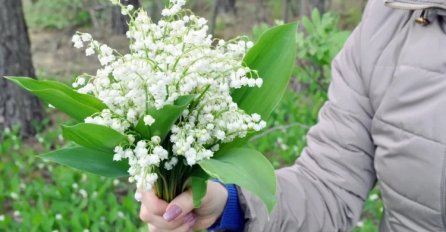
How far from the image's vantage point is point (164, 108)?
103 centimetres

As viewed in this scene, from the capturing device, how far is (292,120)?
4777 mm

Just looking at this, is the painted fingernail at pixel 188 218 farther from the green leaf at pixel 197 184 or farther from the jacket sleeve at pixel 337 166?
the jacket sleeve at pixel 337 166

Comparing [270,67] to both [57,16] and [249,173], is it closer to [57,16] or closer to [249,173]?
[249,173]

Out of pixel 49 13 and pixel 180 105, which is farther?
pixel 49 13

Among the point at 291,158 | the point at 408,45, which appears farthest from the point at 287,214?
the point at 291,158

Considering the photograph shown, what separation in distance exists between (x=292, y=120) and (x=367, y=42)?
10.4ft

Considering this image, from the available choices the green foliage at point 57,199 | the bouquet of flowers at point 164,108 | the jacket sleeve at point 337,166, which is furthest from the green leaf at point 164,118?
the green foliage at point 57,199

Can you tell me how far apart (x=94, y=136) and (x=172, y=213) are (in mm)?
235

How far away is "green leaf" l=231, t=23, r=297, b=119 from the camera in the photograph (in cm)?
121

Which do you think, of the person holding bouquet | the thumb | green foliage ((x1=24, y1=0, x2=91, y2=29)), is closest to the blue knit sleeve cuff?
the person holding bouquet

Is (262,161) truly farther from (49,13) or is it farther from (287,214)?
(49,13)

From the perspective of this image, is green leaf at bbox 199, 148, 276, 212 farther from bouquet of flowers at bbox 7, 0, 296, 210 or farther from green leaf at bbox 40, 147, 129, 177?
green leaf at bbox 40, 147, 129, 177

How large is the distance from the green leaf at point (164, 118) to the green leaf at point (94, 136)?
0.12 ft

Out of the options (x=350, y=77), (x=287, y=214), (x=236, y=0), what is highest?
(x=350, y=77)
